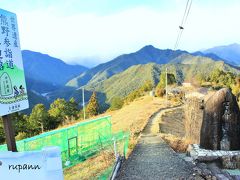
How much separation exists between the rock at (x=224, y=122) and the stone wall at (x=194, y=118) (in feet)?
7.74

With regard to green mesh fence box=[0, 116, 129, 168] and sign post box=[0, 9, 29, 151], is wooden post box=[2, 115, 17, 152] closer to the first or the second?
sign post box=[0, 9, 29, 151]

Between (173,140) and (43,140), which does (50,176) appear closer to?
(43,140)

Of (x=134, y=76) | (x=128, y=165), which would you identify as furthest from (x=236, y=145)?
(x=134, y=76)

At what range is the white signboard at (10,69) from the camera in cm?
532

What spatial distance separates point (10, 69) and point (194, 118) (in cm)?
1176

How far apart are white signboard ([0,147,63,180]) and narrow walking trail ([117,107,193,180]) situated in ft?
23.4

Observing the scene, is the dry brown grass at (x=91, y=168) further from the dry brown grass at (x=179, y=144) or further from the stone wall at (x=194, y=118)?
the stone wall at (x=194, y=118)

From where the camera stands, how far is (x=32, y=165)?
177 inches

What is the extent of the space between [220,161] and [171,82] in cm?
5867

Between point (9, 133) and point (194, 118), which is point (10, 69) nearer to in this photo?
point (9, 133)

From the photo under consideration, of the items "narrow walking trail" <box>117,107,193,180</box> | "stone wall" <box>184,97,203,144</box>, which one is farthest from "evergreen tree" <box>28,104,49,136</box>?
"stone wall" <box>184,97,203,144</box>

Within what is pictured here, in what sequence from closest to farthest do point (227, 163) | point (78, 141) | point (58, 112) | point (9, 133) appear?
point (9, 133) < point (227, 163) < point (78, 141) < point (58, 112)

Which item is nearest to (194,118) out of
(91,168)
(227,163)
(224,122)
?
(224,122)

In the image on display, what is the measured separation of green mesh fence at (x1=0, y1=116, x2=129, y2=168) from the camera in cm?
1542
